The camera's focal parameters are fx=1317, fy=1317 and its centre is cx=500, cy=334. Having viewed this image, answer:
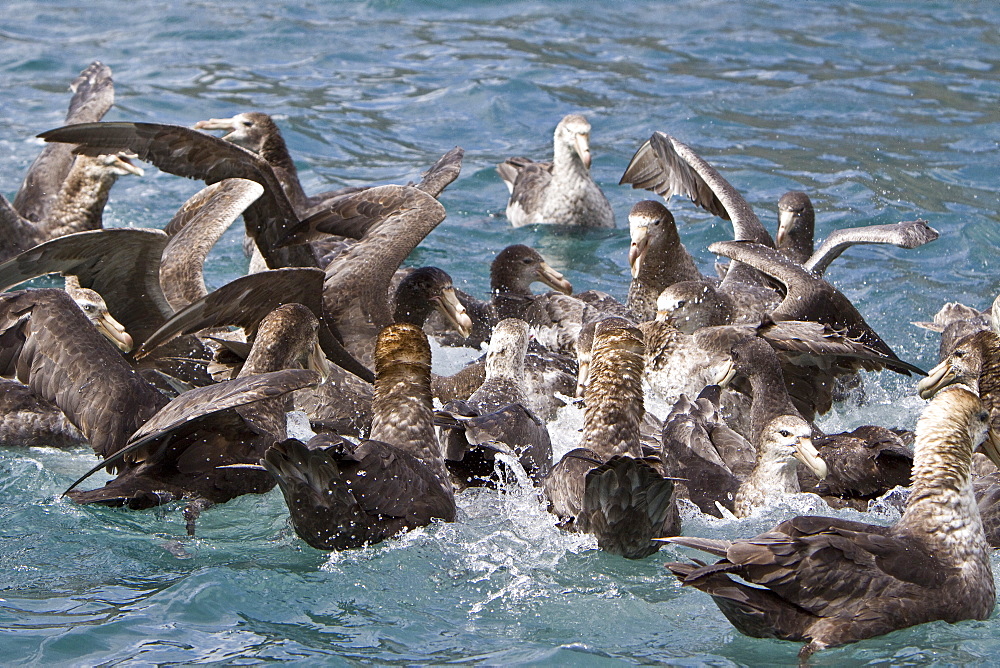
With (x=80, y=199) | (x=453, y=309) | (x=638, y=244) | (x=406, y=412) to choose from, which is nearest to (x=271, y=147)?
(x=80, y=199)

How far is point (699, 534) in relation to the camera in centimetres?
652

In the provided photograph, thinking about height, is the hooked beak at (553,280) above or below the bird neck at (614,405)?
below

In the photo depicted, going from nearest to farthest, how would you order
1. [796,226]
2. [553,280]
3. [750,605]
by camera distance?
[750,605] → [553,280] → [796,226]

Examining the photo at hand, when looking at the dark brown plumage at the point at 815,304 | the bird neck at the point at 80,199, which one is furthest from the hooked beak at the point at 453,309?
the bird neck at the point at 80,199


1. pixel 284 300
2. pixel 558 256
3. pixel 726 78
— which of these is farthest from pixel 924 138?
pixel 284 300

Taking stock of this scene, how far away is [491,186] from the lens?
46.0ft

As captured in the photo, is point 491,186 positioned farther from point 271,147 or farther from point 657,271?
point 657,271

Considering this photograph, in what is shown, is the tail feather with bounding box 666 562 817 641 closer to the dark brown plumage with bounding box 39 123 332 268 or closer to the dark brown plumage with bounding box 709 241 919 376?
the dark brown plumage with bounding box 709 241 919 376

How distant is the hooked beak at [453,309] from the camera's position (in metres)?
8.83

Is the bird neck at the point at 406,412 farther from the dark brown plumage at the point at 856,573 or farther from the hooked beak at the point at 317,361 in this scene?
the dark brown plumage at the point at 856,573

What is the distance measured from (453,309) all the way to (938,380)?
3250 mm

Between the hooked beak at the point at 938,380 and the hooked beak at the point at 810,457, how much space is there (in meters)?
1.09

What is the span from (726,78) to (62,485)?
1189cm

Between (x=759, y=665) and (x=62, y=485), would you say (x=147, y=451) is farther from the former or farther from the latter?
(x=759, y=665)
